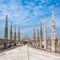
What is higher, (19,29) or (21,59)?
(19,29)

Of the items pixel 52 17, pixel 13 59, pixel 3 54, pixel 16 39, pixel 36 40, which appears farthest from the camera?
pixel 36 40

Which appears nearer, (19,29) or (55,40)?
(19,29)

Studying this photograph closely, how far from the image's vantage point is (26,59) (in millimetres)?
4789

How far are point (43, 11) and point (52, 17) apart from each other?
1.74ft

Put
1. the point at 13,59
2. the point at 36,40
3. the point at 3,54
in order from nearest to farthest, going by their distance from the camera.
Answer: the point at 13,59 < the point at 3,54 < the point at 36,40

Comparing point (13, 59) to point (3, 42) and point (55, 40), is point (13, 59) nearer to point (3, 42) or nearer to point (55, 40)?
point (3, 42)

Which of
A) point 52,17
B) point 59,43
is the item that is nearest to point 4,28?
point 52,17

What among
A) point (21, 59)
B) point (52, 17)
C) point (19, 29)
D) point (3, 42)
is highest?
point (52, 17)

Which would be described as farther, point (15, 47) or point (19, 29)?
point (15, 47)

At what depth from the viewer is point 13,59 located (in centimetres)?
473

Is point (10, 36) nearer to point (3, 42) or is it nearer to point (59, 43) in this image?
point (3, 42)

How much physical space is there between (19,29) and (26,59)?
3.67 ft

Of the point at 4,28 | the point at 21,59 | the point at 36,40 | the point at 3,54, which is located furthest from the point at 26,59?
the point at 36,40

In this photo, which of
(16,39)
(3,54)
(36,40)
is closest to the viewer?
(3,54)
